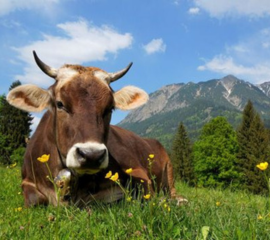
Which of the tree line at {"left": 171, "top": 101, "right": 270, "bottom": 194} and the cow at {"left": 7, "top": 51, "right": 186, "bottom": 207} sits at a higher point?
the cow at {"left": 7, "top": 51, "right": 186, "bottom": 207}

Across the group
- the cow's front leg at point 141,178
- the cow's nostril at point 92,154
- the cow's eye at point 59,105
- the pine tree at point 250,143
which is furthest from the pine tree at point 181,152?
the cow's nostril at point 92,154

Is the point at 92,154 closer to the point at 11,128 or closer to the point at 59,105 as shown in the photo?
the point at 59,105

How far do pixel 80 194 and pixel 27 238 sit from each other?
239 cm

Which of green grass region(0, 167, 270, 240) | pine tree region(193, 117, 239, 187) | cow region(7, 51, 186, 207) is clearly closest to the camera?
green grass region(0, 167, 270, 240)

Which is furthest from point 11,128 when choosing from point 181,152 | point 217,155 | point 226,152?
point 226,152

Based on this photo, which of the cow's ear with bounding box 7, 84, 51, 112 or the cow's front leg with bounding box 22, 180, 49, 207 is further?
the cow's front leg with bounding box 22, 180, 49, 207

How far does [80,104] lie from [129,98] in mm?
1661

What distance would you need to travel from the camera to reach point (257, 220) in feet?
12.5

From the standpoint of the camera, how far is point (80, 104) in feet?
16.9

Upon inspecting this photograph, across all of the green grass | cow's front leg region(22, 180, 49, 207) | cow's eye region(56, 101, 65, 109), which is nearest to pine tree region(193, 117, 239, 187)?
cow's front leg region(22, 180, 49, 207)

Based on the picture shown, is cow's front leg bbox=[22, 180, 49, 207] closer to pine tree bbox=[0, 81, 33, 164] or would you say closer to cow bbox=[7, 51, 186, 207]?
cow bbox=[7, 51, 186, 207]

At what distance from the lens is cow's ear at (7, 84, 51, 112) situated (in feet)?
19.6

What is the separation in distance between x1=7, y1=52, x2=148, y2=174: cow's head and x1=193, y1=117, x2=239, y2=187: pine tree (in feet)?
146

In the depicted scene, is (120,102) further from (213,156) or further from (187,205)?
(213,156)
